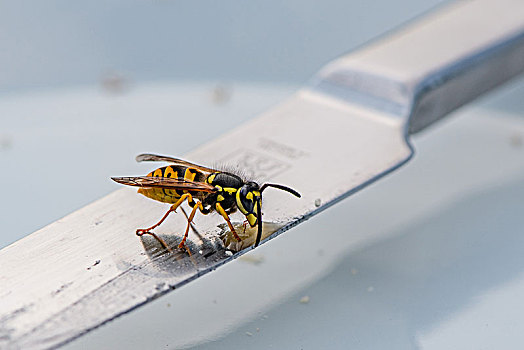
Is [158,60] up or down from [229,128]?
up

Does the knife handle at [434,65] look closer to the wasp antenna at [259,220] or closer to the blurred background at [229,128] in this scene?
the blurred background at [229,128]

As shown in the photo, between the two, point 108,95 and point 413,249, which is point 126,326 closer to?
point 413,249

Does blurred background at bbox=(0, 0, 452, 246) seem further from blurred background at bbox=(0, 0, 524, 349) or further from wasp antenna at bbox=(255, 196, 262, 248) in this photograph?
A: wasp antenna at bbox=(255, 196, 262, 248)

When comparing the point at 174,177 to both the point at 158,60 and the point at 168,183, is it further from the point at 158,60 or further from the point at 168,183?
the point at 158,60

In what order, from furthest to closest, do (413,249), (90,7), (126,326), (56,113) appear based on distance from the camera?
(90,7) → (56,113) → (413,249) → (126,326)

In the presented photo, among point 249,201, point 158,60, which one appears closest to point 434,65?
point 249,201

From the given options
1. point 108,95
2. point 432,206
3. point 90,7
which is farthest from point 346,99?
point 90,7

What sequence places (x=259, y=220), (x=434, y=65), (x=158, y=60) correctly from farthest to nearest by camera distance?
1. (x=158, y=60)
2. (x=434, y=65)
3. (x=259, y=220)

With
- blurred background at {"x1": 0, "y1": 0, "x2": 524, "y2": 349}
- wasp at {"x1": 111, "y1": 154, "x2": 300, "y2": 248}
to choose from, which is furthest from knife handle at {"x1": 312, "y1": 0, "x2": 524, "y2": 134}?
wasp at {"x1": 111, "y1": 154, "x2": 300, "y2": 248}
